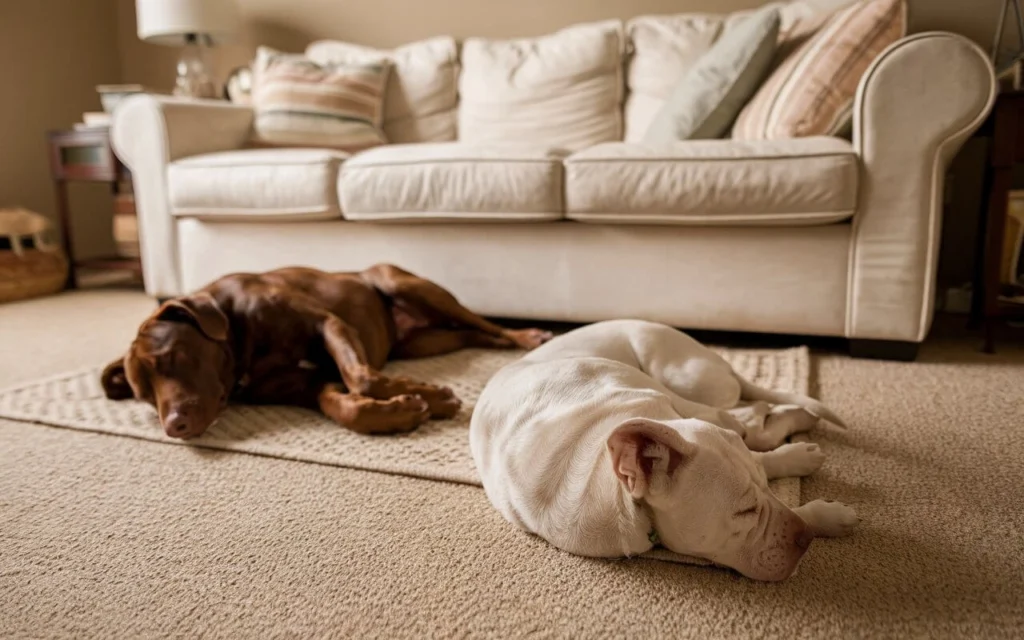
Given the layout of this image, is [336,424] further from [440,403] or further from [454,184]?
[454,184]

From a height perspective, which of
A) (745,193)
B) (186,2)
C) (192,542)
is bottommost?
(192,542)

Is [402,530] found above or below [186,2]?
below

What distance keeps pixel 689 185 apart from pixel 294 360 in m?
1.14

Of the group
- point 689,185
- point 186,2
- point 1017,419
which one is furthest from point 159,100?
point 1017,419

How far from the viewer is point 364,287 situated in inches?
84.9

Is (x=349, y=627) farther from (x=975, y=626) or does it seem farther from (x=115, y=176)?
(x=115, y=176)

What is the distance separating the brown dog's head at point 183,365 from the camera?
5.08ft

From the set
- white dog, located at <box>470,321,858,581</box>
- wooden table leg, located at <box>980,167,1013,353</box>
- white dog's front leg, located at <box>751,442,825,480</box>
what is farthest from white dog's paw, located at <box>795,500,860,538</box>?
wooden table leg, located at <box>980,167,1013,353</box>

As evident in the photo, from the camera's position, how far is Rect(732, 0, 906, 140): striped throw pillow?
2.14 meters

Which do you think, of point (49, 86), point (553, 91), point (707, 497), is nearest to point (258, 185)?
point (553, 91)

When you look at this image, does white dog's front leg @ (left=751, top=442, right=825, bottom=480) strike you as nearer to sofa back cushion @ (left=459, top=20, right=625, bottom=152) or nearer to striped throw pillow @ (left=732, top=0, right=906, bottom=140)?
A: striped throw pillow @ (left=732, top=0, right=906, bottom=140)

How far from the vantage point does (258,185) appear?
2635 mm

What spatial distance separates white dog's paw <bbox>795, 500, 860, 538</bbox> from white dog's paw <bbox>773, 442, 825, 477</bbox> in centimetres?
16

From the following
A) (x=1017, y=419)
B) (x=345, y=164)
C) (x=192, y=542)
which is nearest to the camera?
(x=192, y=542)
